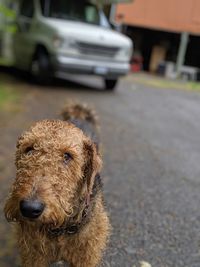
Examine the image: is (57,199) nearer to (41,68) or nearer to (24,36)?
(41,68)

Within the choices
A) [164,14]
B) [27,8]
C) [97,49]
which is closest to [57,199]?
[97,49]

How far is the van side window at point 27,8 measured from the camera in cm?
1327

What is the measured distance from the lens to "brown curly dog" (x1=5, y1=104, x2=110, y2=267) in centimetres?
278

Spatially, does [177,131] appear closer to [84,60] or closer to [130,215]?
[84,60]

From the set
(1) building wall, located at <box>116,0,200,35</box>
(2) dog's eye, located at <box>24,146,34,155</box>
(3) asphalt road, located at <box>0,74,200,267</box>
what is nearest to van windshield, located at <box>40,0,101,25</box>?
(3) asphalt road, located at <box>0,74,200,267</box>

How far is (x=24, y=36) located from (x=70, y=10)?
1.42m

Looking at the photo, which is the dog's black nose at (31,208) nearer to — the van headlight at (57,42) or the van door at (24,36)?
the van headlight at (57,42)

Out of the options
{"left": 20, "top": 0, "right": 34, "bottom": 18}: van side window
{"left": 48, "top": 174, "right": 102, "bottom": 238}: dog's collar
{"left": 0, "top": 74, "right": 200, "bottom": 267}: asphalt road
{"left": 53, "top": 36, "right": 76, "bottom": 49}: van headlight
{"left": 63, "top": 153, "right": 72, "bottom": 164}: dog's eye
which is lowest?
{"left": 0, "top": 74, "right": 200, "bottom": 267}: asphalt road

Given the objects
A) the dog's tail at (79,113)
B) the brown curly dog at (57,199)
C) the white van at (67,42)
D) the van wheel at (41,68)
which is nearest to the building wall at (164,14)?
the white van at (67,42)

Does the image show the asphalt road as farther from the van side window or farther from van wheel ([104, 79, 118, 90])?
the van side window

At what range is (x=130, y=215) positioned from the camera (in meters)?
5.20

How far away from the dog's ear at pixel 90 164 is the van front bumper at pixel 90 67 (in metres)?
8.64

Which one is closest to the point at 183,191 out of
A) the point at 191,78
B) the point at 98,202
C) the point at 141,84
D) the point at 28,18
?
the point at 98,202

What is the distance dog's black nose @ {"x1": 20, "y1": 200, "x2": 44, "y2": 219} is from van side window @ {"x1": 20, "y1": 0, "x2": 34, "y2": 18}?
11.1 m
